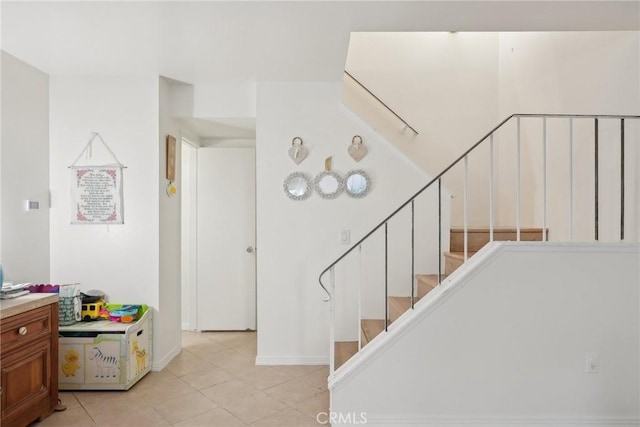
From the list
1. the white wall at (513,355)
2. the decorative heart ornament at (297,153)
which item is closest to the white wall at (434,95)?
the decorative heart ornament at (297,153)

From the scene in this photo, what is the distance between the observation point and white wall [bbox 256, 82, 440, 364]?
3.33 metres

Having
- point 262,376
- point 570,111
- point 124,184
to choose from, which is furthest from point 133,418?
point 570,111

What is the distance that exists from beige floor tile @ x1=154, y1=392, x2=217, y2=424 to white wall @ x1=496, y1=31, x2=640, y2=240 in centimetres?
303

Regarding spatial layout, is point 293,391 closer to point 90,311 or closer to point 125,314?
point 125,314

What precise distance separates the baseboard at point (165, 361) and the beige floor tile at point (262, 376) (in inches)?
25.2

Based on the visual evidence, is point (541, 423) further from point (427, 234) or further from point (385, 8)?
point (385, 8)

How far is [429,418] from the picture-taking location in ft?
7.64

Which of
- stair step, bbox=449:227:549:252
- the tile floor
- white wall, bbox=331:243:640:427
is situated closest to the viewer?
white wall, bbox=331:243:640:427

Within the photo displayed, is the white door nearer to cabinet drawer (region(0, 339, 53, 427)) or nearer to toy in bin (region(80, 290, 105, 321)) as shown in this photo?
toy in bin (region(80, 290, 105, 321))

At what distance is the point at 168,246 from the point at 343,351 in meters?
1.75

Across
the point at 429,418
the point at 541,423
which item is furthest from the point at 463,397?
the point at 541,423

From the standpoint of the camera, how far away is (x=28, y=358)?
88.4 inches

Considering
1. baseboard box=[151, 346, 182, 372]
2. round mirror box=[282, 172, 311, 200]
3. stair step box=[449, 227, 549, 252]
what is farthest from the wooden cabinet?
stair step box=[449, 227, 549, 252]

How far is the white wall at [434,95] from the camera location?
13.2 ft
